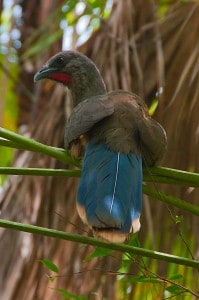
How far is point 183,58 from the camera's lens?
3422mm

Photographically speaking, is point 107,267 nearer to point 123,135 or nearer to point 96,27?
point 123,135

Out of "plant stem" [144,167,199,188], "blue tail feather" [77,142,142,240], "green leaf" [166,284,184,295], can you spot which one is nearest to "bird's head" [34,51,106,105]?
"blue tail feather" [77,142,142,240]

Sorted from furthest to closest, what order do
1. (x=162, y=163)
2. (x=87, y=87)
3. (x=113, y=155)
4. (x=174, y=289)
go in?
(x=87, y=87) → (x=162, y=163) → (x=113, y=155) → (x=174, y=289)

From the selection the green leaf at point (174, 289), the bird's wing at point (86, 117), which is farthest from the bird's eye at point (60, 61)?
the green leaf at point (174, 289)

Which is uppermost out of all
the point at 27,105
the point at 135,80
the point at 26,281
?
the point at 27,105

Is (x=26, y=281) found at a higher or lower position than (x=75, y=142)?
lower

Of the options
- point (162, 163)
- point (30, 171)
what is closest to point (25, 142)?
point (30, 171)

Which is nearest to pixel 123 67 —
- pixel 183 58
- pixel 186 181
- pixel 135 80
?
pixel 135 80

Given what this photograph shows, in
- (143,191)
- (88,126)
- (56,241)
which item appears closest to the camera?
(143,191)

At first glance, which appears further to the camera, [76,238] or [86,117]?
[86,117]

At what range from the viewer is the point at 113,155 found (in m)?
2.61

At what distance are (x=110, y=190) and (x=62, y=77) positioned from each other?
117 cm

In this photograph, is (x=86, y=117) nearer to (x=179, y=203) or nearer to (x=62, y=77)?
(x=179, y=203)

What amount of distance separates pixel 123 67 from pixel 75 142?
0.96 metres
